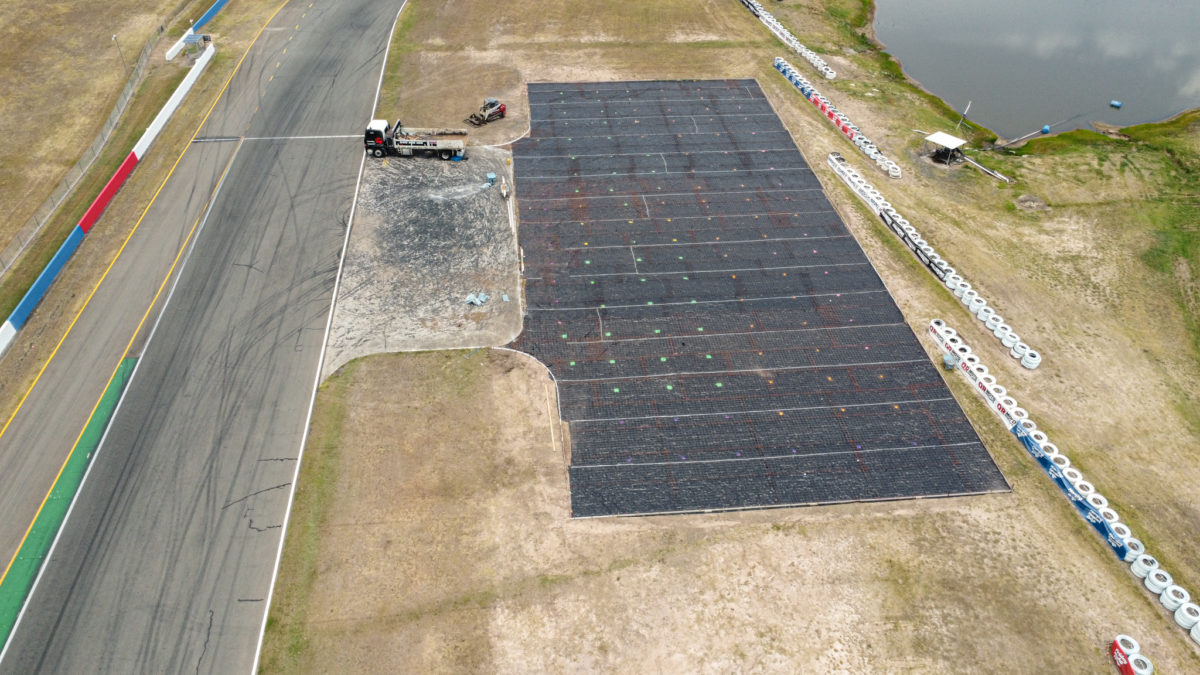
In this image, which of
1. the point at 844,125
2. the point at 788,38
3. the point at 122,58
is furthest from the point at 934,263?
the point at 122,58

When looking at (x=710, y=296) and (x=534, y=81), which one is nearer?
(x=710, y=296)

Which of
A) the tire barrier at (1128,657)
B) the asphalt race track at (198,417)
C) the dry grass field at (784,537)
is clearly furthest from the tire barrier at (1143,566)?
the asphalt race track at (198,417)

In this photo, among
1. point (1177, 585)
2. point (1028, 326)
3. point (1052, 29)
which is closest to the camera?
point (1177, 585)

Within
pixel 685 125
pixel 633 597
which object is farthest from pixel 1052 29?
pixel 633 597

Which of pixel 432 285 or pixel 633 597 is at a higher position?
pixel 432 285

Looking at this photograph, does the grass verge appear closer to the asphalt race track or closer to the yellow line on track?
the asphalt race track

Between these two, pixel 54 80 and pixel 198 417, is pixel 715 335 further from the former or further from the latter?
pixel 54 80

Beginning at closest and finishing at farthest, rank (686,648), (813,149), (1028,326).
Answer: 1. (686,648)
2. (1028,326)
3. (813,149)

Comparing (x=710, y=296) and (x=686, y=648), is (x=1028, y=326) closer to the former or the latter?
(x=710, y=296)
